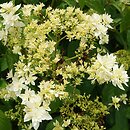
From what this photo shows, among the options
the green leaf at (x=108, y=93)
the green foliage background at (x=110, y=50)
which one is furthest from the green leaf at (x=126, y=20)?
the green leaf at (x=108, y=93)

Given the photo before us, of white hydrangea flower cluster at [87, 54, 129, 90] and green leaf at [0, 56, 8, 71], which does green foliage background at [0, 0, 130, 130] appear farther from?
white hydrangea flower cluster at [87, 54, 129, 90]

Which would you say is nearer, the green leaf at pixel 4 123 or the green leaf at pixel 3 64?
the green leaf at pixel 4 123

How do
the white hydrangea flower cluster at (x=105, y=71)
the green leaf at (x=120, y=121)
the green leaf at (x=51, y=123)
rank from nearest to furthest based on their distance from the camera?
the white hydrangea flower cluster at (x=105, y=71) < the green leaf at (x=51, y=123) < the green leaf at (x=120, y=121)

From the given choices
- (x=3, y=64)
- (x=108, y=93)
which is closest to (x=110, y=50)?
(x=108, y=93)

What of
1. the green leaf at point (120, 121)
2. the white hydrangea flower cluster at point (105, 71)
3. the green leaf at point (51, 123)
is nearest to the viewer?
the white hydrangea flower cluster at point (105, 71)

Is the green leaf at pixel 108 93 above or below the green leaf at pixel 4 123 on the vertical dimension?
above

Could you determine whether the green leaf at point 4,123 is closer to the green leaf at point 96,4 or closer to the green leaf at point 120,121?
the green leaf at point 120,121

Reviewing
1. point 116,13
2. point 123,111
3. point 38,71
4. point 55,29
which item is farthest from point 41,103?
point 116,13

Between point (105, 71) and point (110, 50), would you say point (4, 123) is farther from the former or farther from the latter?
point (110, 50)

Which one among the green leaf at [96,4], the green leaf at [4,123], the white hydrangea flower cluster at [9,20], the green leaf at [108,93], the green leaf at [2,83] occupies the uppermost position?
the green leaf at [96,4]

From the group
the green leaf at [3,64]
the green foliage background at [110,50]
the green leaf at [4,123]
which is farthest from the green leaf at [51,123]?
the green leaf at [3,64]

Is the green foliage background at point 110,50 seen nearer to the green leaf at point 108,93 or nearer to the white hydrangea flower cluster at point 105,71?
the green leaf at point 108,93
